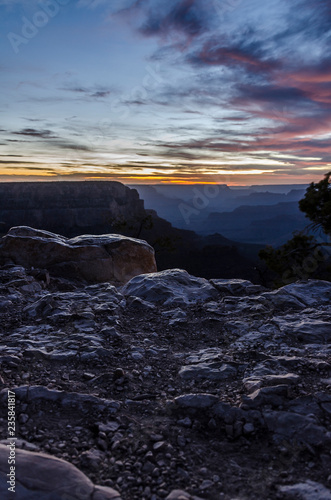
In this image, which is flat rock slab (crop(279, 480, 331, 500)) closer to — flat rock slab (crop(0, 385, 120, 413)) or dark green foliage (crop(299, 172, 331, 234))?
flat rock slab (crop(0, 385, 120, 413))

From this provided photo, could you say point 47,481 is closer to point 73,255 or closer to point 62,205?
point 73,255

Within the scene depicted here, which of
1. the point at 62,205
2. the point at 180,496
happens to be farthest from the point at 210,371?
the point at 62,205

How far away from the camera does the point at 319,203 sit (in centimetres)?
1730

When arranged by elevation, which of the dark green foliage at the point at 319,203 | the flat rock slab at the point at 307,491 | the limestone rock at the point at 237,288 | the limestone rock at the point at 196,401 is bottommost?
the flat rock slab at the point at 307,491

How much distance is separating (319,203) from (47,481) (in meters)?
17.6

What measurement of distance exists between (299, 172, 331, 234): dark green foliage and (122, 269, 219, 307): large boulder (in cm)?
897

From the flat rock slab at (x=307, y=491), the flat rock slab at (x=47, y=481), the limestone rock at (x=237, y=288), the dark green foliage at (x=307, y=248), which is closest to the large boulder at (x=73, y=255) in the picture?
the limestone rock at (x=237, y=288)

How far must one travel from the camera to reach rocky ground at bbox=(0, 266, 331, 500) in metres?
3.25

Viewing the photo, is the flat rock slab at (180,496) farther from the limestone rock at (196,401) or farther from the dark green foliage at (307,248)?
the dark green foliage at (307,248)

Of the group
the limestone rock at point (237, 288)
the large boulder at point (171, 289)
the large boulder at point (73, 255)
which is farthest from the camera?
the large boulder at point (73, 255)

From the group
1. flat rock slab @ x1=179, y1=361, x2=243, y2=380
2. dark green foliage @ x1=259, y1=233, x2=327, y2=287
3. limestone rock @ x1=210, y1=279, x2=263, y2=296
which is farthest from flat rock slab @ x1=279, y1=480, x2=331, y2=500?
dark green foliage @ x1=259, y1=233, x2=327, y2=287

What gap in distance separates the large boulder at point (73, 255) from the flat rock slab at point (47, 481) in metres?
10.7

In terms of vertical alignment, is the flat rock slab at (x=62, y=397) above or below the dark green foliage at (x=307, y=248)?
below

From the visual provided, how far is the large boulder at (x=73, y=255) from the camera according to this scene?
13.7 meters
